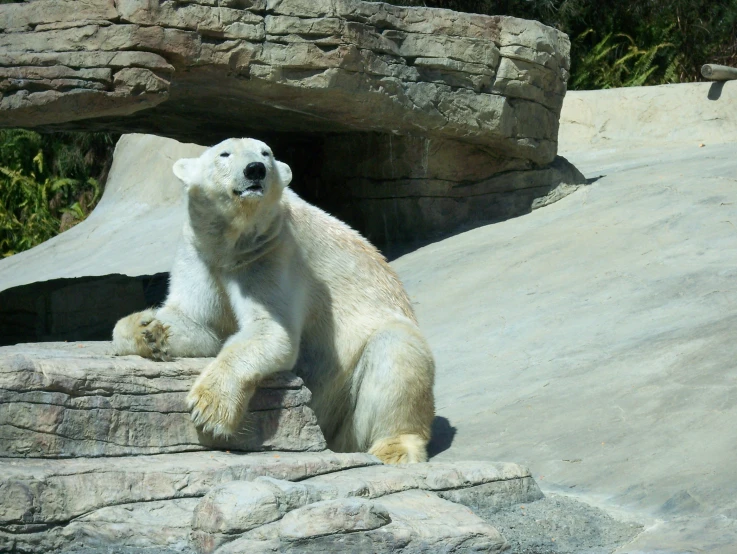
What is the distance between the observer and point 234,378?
3979 millimetres

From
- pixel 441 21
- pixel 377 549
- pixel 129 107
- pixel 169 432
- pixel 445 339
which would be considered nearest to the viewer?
pixel 377 549

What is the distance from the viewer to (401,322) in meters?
4.93

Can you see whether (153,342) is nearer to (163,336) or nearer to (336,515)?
(163,336)

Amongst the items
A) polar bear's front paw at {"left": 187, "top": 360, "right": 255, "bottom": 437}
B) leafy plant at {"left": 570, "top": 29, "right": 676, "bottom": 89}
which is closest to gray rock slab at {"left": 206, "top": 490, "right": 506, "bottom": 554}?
polar bear's front paw at {"left": 187, "top": 360, "right": 255, "bottom": 437}

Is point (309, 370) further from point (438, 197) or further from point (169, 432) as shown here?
point (438, 197)

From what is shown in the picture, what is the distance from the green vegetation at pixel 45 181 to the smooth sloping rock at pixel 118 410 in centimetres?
1149

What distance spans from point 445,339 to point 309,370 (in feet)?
6.67

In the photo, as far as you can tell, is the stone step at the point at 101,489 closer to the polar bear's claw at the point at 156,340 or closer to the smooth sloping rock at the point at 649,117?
the polar bear's claw at the point at 156,340

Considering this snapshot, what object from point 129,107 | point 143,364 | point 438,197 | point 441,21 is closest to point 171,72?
point 129,107

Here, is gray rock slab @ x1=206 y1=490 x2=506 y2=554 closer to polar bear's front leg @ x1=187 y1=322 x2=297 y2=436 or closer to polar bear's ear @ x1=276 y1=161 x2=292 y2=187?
polar bear's front leg @ x1=187 y1=322 x2=297 y2=436

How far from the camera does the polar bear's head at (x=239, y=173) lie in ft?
13.8

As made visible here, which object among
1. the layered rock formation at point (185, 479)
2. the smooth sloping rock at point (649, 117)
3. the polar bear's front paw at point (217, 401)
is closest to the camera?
the layered rock formation at point (185, 479)

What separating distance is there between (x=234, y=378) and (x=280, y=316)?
0.44 metres

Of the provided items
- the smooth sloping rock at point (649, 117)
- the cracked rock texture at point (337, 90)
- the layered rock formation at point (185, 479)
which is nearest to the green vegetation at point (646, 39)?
the smooth sloping rock at point (649, 117)
